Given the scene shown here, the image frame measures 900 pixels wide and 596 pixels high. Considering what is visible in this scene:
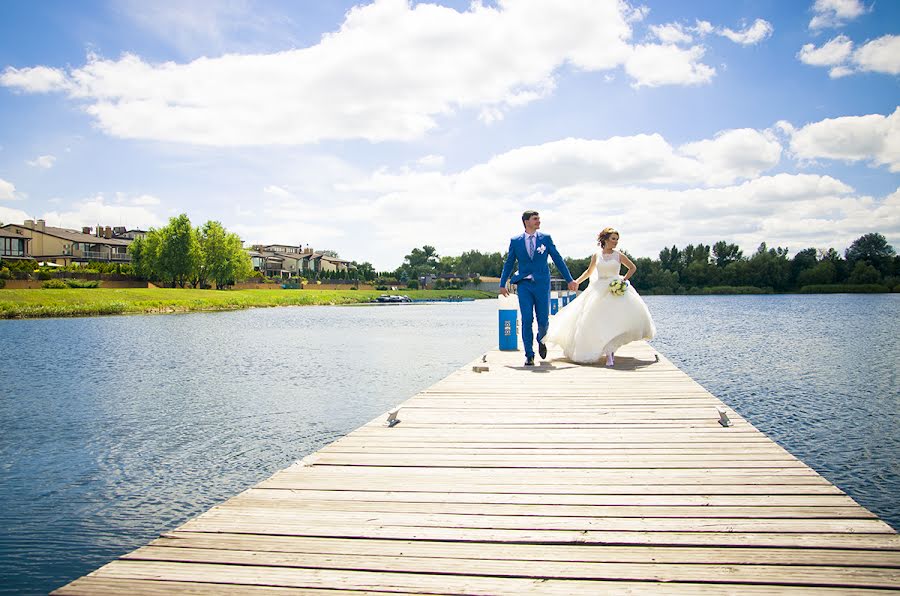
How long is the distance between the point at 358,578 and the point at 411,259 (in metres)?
181

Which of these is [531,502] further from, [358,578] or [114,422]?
[114,422]

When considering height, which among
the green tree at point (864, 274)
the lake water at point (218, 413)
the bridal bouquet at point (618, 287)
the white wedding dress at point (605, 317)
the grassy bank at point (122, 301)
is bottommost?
the lake water at point (218, 413)

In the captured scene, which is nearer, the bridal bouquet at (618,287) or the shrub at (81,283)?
the bridal bouquet at (618,287)

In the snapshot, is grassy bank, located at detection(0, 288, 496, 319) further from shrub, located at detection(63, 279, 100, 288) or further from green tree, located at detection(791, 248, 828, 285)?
green tree, located at detection(791, 248, 828, 285)

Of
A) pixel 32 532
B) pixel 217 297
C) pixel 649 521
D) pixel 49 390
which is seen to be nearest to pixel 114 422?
pixel 49 390

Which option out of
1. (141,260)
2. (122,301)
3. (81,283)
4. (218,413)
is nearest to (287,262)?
(141,260)

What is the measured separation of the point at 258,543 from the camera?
11.3ft

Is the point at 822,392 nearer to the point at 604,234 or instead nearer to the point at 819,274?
the point at 604,234

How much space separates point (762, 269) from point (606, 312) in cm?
14251

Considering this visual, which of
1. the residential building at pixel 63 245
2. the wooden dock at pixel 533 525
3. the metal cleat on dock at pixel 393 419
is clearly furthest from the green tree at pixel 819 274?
the metal cleat on dock at pixel 393 419

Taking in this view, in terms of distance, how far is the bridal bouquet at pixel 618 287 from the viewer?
428 inches

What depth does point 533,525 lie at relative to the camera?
3.67 meters

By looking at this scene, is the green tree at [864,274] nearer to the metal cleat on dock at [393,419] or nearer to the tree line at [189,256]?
the tree line at [189,256]

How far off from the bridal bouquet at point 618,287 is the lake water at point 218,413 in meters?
4.00
